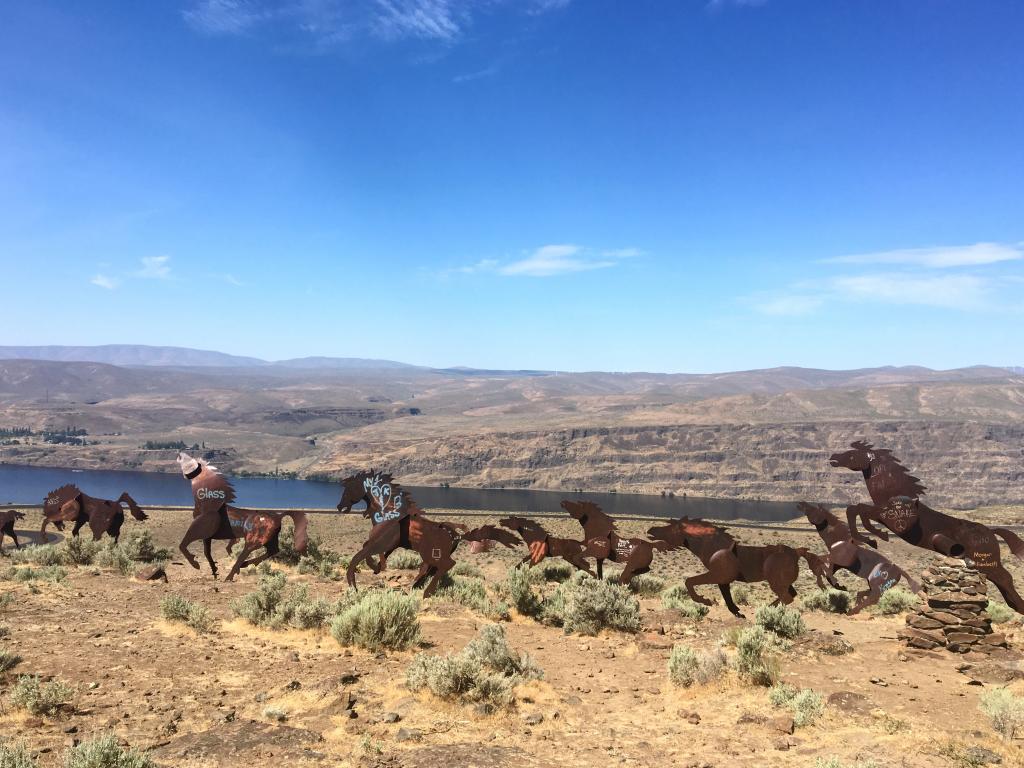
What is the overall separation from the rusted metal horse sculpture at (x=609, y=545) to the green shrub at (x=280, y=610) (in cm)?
572

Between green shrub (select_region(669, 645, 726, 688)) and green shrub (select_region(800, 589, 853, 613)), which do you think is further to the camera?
green shrub (select_region(800, 589, 853, 613))

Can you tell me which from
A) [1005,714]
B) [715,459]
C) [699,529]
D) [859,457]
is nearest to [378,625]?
[699,529]

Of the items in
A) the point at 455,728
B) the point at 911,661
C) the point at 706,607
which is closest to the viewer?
the point at 455,728

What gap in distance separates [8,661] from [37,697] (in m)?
1.83

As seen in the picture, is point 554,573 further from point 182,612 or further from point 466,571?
point 182,612

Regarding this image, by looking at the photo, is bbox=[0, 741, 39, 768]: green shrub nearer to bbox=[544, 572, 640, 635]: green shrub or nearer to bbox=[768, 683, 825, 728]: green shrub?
bbox=[768, 683, 825, 728]: green shrub

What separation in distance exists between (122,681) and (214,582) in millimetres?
8293

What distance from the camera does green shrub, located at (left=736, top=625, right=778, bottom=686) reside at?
29.6 feet

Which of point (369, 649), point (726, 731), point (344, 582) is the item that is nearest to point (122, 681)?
point (369, 649)

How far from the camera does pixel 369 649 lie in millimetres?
10312

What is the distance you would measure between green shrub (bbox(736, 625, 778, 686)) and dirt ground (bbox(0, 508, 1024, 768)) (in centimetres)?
22

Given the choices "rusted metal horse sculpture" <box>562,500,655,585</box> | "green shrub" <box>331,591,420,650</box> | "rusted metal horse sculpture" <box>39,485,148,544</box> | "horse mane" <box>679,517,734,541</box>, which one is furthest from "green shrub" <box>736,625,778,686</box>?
"rusted metal horse sculpture" <box>39,485,148,544</box>

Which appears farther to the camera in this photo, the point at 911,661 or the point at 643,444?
the point at 643,444

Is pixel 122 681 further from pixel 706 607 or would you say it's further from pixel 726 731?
pixel 706 607
